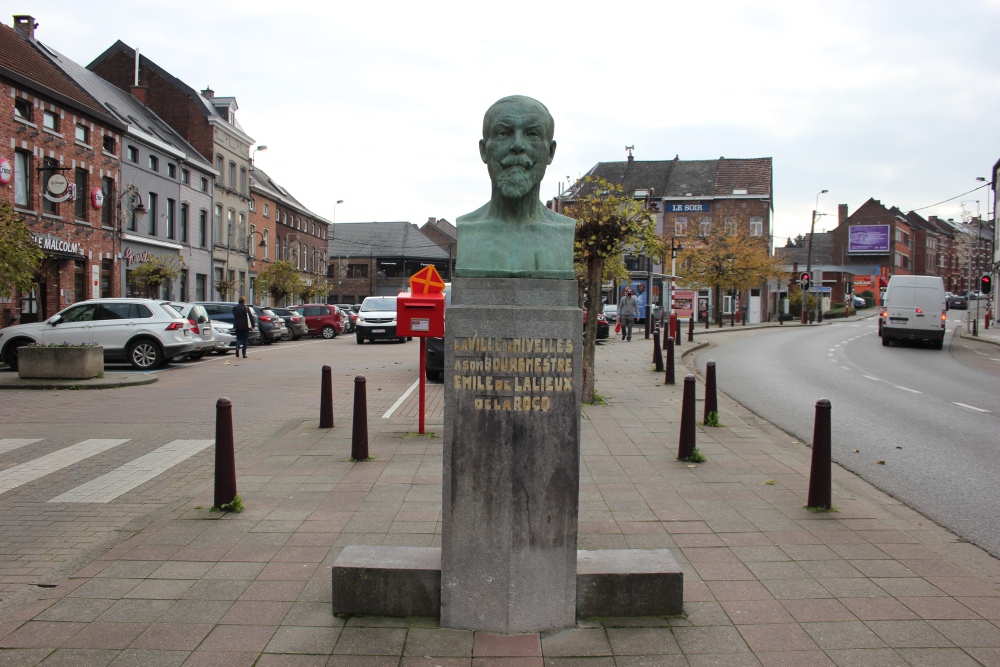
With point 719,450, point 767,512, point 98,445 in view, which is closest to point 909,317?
point 719,450

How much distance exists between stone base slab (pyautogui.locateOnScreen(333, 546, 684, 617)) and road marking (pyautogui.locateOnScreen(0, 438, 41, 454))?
6.67 metres

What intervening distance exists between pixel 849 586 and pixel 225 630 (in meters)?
3.51

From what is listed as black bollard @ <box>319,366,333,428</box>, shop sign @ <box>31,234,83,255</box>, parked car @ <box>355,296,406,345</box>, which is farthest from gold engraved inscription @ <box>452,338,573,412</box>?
shop sign @ <box>31,234,83,255</box>

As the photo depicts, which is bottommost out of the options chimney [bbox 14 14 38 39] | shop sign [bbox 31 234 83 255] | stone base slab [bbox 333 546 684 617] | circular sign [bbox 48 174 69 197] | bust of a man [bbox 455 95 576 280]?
stone base slab [bbox 333 546 684 617]

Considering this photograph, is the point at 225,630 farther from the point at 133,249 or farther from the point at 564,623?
the point at 133,249

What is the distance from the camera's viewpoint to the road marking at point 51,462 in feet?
24.7

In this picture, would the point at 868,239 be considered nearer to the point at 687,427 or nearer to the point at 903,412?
the point at 903,412

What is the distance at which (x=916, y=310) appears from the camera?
2756 centimetres

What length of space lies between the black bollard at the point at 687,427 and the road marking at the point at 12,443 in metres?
7.45

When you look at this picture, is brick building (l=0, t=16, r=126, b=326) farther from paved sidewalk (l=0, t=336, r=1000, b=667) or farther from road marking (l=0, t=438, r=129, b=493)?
paved sidewalk (l=0, t=336, r=1000, b=667)

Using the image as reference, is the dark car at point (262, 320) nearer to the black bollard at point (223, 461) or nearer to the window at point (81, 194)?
the window at point (81, 194)

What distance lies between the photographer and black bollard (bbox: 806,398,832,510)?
636 centimetres

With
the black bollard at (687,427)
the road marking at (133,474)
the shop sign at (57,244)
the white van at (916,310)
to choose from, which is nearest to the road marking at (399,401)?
the road marking at (133,474)

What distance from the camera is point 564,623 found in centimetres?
409
